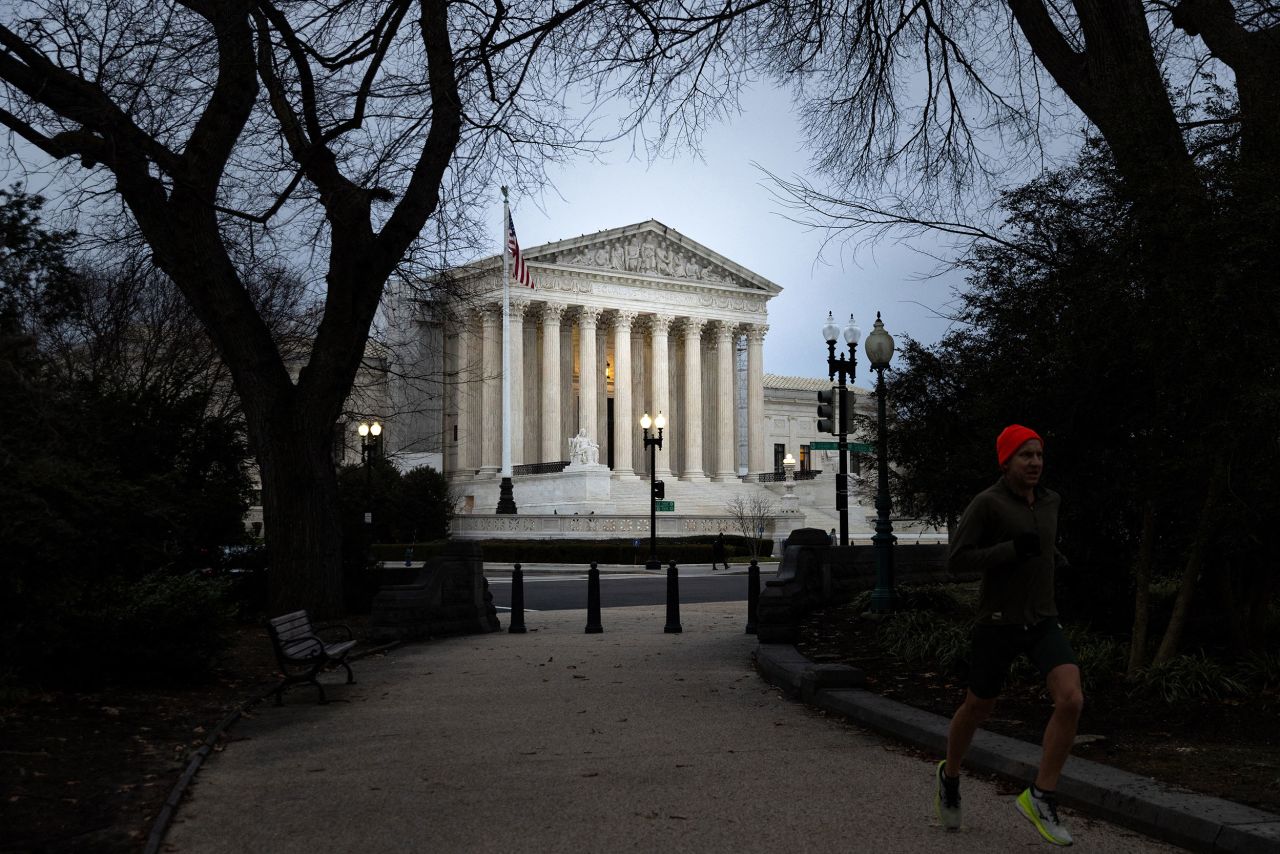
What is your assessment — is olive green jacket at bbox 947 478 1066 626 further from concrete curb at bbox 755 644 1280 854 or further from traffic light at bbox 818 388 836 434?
traffic light at bbox 818 388 836 434

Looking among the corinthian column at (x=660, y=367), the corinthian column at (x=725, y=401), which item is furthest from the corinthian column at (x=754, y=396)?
the corinthian column at (x=660, y=367)

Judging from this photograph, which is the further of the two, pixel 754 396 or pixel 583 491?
pixel 754 396

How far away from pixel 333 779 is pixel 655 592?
65.7 ft

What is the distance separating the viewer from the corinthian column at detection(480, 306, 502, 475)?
71.8 m

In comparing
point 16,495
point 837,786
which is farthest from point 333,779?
point 16,495

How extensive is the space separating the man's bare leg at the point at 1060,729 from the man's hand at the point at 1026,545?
53 cm

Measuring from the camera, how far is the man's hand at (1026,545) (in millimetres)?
4945

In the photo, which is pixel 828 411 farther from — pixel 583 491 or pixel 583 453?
pixel 583 453

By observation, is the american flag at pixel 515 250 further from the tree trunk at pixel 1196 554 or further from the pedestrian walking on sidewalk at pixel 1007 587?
the pedestrian walking on sidewalk at pixel 1007 587

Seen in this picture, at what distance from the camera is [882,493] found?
51.6 ft

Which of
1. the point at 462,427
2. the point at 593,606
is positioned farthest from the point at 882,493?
the point at 462,427

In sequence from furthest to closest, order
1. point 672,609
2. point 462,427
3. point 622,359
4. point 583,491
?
point 622,359
point 462,427
point 583,491
point 672,609

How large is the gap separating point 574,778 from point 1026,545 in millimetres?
2945

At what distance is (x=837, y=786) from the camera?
20.3 ft
